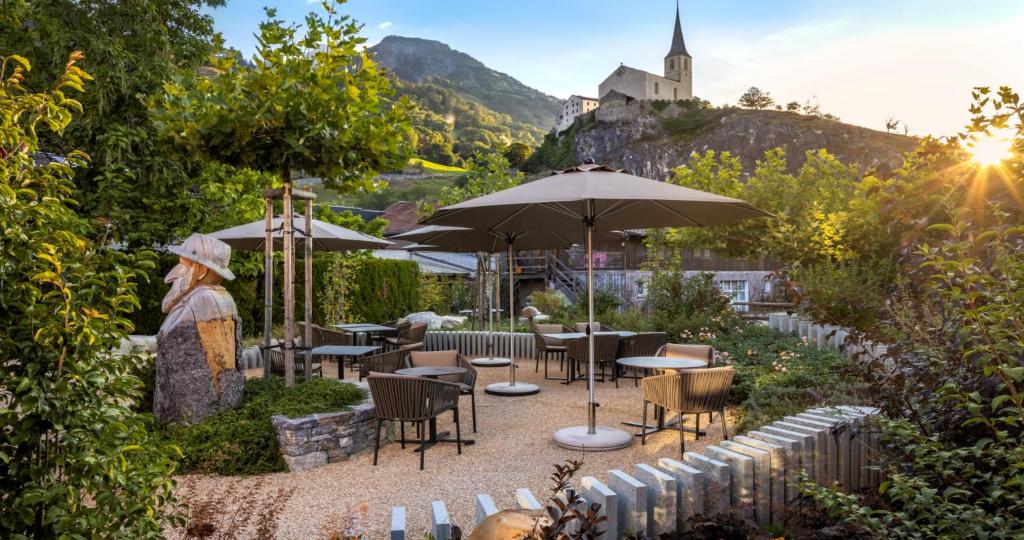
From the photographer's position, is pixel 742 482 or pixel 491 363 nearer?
pixel 742 482

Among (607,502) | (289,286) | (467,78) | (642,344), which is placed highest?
(467,78)

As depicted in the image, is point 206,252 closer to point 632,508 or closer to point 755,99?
point 632,508

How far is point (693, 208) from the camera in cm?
554

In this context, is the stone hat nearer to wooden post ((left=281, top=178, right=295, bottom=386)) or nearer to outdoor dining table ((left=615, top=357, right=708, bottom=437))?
wooden post ((left=281, top=178, right=295, bottom=386))

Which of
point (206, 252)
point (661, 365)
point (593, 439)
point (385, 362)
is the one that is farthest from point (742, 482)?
point (206, 252)

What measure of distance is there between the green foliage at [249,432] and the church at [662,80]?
86.6 metres

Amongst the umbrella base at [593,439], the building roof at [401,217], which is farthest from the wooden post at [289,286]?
the building roof at [401,217]

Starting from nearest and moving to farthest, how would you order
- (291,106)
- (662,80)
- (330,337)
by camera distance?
(291,106) → (330,337) → (662,80)

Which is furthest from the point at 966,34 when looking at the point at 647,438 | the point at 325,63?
the point at 325,63

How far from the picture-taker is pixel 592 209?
210 inches

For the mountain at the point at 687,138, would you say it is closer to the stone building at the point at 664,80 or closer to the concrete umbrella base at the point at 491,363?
the stone building at the point at 664,80

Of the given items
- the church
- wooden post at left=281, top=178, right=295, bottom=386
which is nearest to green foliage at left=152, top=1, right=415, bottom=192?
wooden post at left=281, top=178, right=295, bottom=386

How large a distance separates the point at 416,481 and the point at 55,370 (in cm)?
311

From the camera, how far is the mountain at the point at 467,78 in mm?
145500
